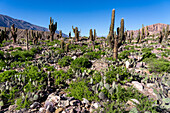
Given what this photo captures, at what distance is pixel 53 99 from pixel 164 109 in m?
3.75

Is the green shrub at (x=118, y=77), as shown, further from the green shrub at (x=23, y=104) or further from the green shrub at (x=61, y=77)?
the green shrub at (x=23, y=104)

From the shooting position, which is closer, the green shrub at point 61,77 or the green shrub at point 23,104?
the green shrub at point 23,104

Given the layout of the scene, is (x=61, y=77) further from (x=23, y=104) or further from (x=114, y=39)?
(x=114, y=39)

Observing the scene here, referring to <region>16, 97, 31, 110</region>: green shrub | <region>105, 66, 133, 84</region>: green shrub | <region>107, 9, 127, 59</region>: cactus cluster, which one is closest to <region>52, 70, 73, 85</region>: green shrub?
<region>16, 97, 31, 110</region>: green shrub

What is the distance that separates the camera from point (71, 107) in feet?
12.9

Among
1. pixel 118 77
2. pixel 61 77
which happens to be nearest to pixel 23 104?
pixel 61 77

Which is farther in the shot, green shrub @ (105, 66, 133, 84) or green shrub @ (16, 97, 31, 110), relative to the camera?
green shrub @ (105, 66, 133, 84)

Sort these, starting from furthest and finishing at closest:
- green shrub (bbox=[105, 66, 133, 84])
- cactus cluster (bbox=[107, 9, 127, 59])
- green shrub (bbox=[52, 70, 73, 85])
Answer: cactus cluster (bbox=[107, 9, 127, 59]), green shrub (bbox=[52, 70, 73, 85]), green shrub (bbox=[105, 66, 133, 84])

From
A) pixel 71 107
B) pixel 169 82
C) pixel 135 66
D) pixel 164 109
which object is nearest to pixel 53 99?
pixel 71 107

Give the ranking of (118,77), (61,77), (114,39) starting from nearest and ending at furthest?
(118,77)
(61,77)
(114,39)

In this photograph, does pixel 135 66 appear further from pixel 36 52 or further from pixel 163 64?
pixel 36 52

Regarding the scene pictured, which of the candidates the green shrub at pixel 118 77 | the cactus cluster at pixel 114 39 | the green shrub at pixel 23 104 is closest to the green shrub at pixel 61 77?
the green shrub at pixel 23 104

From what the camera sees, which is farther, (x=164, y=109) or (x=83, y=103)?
(x=83, y=103)

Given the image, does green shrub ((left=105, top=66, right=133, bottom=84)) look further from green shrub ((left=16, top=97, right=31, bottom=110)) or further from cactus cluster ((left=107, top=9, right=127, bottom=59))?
cactus cluster ((left=107, top=9, right=127, bottom=59))
